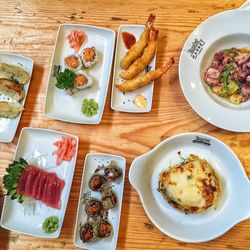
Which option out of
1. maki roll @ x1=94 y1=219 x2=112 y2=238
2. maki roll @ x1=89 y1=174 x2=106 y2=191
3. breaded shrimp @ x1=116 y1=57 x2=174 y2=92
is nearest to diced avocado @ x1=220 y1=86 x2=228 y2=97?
breaded shrimp @ x1=116 y1=57 x2=174 y2=92

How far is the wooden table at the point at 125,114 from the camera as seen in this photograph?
5.94 feet

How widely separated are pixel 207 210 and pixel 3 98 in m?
1.32

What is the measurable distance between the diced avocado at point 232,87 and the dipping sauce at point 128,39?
0.61 metres

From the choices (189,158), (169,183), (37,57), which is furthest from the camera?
(37,57)

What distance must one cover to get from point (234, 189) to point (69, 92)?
3.43 feet

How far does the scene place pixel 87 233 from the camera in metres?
1.76

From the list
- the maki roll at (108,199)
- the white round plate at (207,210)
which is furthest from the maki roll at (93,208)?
the white round plate at (207,210)

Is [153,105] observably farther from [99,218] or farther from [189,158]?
[99,218]

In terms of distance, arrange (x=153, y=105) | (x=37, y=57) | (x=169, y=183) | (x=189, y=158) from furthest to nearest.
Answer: (x=37, y=57) → (x=153, y=105) → (x=189, y=158) → (x=169, y=183)

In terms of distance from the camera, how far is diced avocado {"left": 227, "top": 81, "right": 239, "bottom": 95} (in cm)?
188

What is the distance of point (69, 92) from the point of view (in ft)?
6.53

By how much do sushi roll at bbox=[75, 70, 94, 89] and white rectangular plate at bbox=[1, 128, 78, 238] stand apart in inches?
11.6

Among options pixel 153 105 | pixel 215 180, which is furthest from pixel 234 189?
pixel 153 105

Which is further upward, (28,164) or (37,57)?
(37,57)
